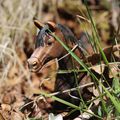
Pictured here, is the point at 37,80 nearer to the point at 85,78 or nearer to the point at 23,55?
the point at 23,55

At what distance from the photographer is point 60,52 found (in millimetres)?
2549

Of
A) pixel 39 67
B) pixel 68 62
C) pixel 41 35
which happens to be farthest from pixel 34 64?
pixel 68 62

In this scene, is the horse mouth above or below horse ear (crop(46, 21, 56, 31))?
below

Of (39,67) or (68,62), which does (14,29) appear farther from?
(39,67)

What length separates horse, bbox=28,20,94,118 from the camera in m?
2.44

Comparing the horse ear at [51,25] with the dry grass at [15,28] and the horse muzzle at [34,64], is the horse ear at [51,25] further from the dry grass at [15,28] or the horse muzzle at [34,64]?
the dry grass at [15,28]

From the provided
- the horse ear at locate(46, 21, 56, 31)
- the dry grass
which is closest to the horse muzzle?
the horse ear at locate(46, 21, 56, 31)

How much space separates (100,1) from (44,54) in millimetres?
2905

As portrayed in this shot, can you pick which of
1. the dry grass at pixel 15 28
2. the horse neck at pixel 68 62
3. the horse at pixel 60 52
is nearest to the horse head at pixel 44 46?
the horse at pixel 60 52

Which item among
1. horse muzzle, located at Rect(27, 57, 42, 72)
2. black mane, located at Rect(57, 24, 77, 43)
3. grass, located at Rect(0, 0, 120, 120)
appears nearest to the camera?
horse muzzle, located at Rect(27, 57, 42, 72)

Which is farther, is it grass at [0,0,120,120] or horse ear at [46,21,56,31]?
grass at [0,0,120,120]

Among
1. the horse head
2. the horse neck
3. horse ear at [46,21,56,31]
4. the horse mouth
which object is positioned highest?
horse ear at [46,21,56,31]

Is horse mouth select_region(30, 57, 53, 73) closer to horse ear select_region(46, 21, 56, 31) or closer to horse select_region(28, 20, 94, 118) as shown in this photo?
horse select_region(28, 20, 94, 118)

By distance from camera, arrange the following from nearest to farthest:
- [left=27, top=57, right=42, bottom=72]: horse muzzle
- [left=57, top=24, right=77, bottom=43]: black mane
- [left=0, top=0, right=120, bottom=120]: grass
Result: [left=27, top=57, right=42, bottom=72]: horse muzzle, [left=57, top=24, right=77, bottom=43]: black mane, [left=0, top=0, right=120, bottom=120]: grass
